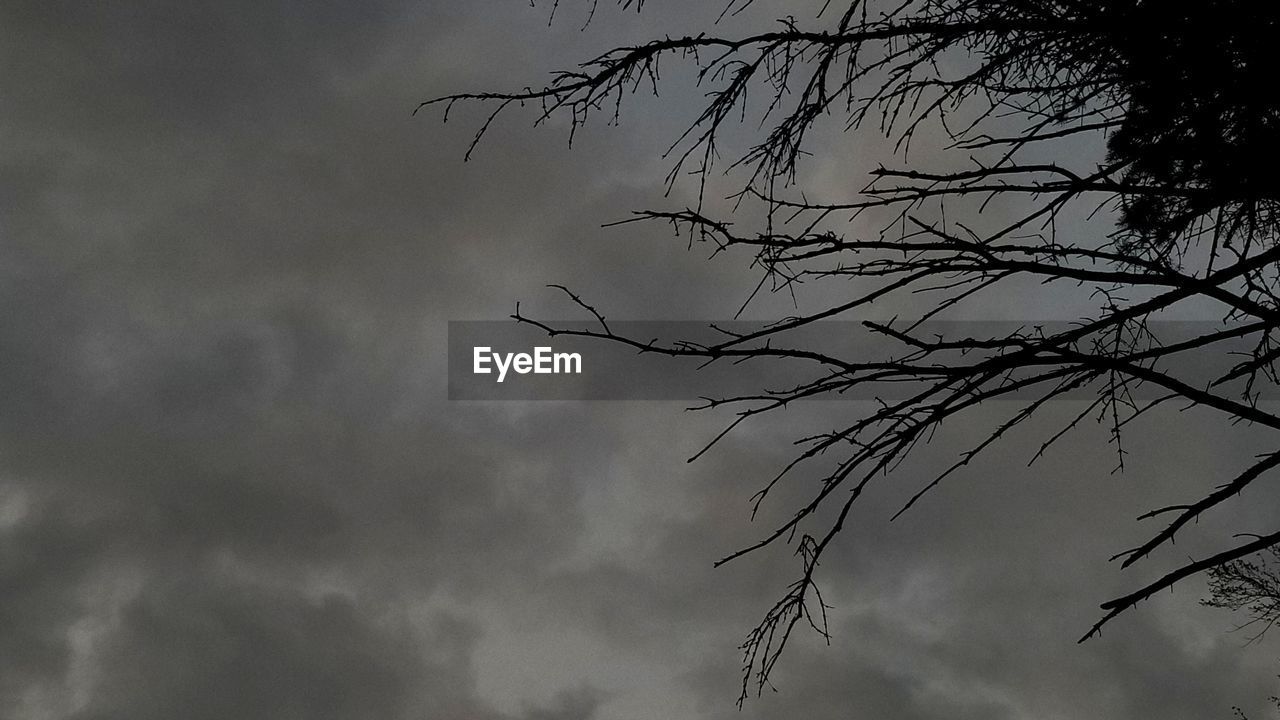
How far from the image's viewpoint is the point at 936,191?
2.87 meters

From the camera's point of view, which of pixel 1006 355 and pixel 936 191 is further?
pixel 936 191

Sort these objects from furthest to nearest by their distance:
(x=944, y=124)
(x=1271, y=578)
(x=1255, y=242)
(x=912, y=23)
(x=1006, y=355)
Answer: (x=1271, y=578)
(x=1255, y=242)
(x=944, y=124)
(x=912, y=23)
(x=1006, y=355)

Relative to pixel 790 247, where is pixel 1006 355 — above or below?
below

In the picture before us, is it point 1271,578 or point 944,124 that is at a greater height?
point 1271,578

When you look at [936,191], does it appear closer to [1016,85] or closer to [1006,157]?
[1006,157]

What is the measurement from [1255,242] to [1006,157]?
1293mm

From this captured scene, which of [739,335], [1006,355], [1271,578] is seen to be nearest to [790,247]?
[739,335]

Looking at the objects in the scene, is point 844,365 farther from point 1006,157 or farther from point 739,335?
point 1006,157

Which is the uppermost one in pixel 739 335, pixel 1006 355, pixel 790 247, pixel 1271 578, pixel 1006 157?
pixel 1271 578

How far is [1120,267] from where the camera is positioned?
10.1ft

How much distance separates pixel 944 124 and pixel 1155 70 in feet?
2.16

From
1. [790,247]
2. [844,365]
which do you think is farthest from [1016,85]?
[844,365]

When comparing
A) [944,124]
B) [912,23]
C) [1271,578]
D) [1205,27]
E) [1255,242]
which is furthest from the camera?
[1271,578]

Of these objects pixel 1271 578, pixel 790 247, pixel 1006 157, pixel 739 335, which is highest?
pixel 1271 578
